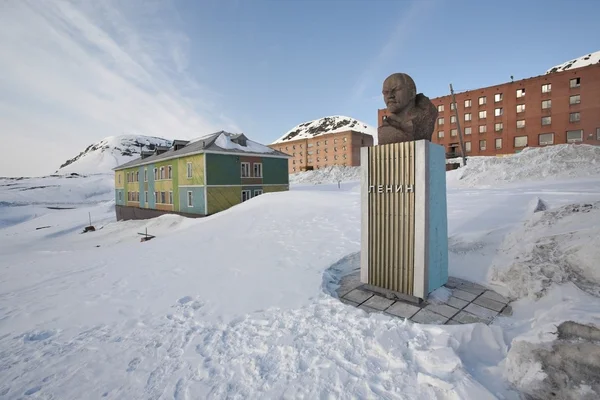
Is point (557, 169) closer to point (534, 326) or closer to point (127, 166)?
point (534, 326)

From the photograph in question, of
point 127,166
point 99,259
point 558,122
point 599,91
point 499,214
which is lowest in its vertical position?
point 99,259

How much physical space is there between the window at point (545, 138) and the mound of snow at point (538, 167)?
72.5 feet

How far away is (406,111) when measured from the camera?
5156 millimetres

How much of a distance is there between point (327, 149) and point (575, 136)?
42.6m

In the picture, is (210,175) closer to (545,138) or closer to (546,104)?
(545,138)

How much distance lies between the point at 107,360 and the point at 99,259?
23.7 feet

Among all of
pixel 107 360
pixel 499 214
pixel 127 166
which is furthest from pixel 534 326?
pixel 127 166

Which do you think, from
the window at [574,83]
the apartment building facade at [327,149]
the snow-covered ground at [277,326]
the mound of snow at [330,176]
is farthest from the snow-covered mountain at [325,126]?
the snow-covered ground at [277,326]

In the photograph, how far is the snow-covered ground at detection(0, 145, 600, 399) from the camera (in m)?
3.01

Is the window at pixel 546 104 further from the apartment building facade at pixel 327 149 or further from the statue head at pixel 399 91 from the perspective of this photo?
the statue head at pixel 399 91

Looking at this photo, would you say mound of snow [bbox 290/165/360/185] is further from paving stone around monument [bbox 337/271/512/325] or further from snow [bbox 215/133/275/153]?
paving stone around monument [bbox 337/271/512/325]

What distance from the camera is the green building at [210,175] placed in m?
21.4

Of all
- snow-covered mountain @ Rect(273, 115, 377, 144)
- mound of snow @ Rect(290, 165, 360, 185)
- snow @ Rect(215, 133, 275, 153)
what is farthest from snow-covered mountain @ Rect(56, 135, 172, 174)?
snow @ Rect(215, 133, 275, 153)

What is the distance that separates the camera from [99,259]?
940 cm
